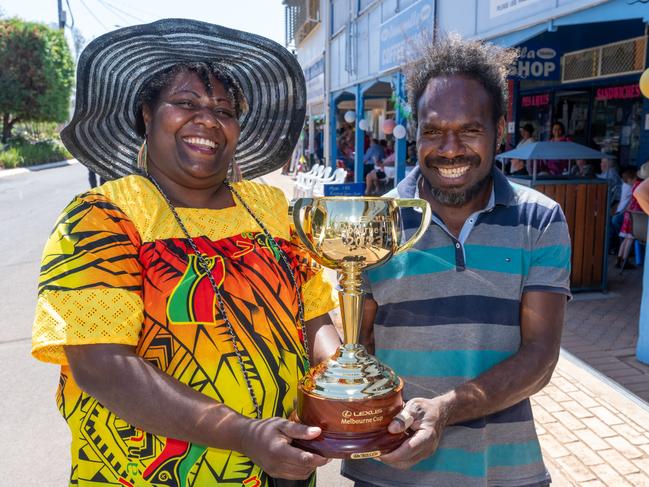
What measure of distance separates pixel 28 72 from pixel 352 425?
36.6 metres

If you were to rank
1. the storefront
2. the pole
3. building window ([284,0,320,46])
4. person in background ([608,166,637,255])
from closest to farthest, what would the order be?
1. person in background ([608,166,637,255])
2. the storefront
3. building window ([284,0,320,46])
4. the pole

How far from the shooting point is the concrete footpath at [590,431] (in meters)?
3.16

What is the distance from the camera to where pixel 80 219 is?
1371mm

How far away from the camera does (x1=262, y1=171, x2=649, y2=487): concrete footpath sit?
10.4 ft

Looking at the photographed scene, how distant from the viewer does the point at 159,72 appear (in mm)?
1714

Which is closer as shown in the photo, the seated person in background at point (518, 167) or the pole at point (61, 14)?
the seated person in background at point (518, 167)

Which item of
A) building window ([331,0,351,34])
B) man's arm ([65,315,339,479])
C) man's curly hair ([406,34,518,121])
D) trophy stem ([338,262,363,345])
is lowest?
man's arm ([65,315,339,479])

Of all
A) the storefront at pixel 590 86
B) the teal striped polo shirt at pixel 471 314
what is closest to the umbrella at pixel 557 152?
the storefront at pixel 590 86

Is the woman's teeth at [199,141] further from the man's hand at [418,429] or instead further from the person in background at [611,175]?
the person in background at [611,175]

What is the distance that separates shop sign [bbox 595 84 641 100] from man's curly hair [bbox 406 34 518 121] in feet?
30.3

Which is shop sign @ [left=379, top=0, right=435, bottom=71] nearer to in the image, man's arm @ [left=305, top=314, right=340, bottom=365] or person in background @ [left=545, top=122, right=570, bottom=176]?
person in background @ [left=545, top=122, right=570, bottom=176]

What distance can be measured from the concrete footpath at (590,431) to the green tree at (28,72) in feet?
113

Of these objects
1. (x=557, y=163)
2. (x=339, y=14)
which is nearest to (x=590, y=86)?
(x=557, y=163)

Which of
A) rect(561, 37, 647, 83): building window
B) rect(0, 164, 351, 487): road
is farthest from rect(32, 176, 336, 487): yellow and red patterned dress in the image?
rect(561, 37, 647, 83): building window
